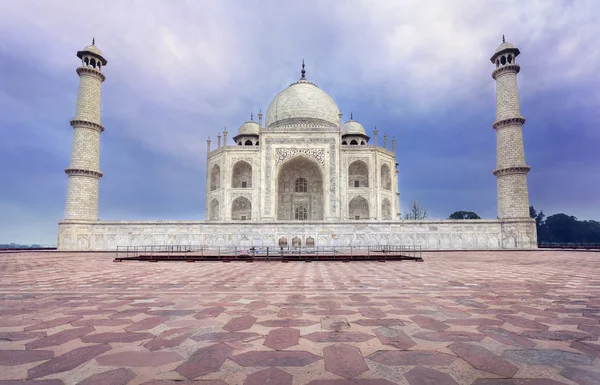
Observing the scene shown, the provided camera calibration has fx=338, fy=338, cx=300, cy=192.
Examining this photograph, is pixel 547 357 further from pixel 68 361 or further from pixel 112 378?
pixel 68 361

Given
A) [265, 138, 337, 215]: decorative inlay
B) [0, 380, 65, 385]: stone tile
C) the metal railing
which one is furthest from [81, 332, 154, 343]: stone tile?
[265, 138, 337, 215]: decorative inlay

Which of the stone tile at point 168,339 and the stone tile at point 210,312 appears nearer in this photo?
the stone tile at point 168,339

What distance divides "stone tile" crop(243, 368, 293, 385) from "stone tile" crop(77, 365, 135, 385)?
1.94 ft

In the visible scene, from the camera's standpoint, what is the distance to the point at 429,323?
275 cm

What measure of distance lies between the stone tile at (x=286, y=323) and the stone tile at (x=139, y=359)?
86 centimetres

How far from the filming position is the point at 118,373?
1728mm

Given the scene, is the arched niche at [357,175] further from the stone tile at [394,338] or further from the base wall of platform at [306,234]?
the stone tile at [394,338]

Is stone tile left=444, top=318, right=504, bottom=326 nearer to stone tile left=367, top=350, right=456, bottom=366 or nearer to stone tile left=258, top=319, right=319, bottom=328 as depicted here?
stone tile left=367, top=350, right=456, bottom=366

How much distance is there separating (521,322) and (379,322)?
1170mm

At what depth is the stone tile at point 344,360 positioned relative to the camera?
5.80ft

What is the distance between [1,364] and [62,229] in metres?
23.4

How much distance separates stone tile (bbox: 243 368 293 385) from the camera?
1.63 metres

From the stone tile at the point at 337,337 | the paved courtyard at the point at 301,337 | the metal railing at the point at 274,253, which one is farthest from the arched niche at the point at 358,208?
the stone tile at the point at 337,337

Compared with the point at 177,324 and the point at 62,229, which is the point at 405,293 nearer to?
the point at 177,324
